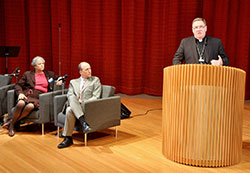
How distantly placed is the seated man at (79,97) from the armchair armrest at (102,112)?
9 centimetres

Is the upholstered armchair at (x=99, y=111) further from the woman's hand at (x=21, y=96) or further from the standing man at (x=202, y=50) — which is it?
the standing man at (x=202, y=50)

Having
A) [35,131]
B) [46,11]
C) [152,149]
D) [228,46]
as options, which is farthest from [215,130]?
[46,11]

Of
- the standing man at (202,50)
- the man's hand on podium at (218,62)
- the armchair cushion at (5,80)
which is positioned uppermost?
the standing man at (202,50)

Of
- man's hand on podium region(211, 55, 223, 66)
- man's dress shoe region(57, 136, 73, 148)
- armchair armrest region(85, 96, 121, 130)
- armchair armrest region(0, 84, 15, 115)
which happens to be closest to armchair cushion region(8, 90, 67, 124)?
armchair armrest region(0, 84, 15, 115)

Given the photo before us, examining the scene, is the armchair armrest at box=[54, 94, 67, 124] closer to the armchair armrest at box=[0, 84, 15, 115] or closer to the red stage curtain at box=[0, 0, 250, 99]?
the armchair armrest at box=[0, 84, 15, 115]

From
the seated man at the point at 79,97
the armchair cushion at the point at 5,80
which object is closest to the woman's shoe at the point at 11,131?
the seated man at the point at 79,97

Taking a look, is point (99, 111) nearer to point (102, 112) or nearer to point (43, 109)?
point (102, 112)

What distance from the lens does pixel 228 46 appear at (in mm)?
6254

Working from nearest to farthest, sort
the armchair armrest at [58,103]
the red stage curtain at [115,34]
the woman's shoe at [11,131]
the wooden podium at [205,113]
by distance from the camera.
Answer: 1. the wooden podium at [205,113]
2. the armchair armrest at [58,103]
3. the woman's shoe at [11,131]
4. the red stage curtain at [115,34]

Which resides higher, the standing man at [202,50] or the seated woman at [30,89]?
the standing man at [202,50]

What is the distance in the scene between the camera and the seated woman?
441cm

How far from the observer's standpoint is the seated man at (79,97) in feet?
13.0

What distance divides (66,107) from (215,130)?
2001mm

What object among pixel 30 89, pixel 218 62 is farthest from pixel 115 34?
pixel 218 62
